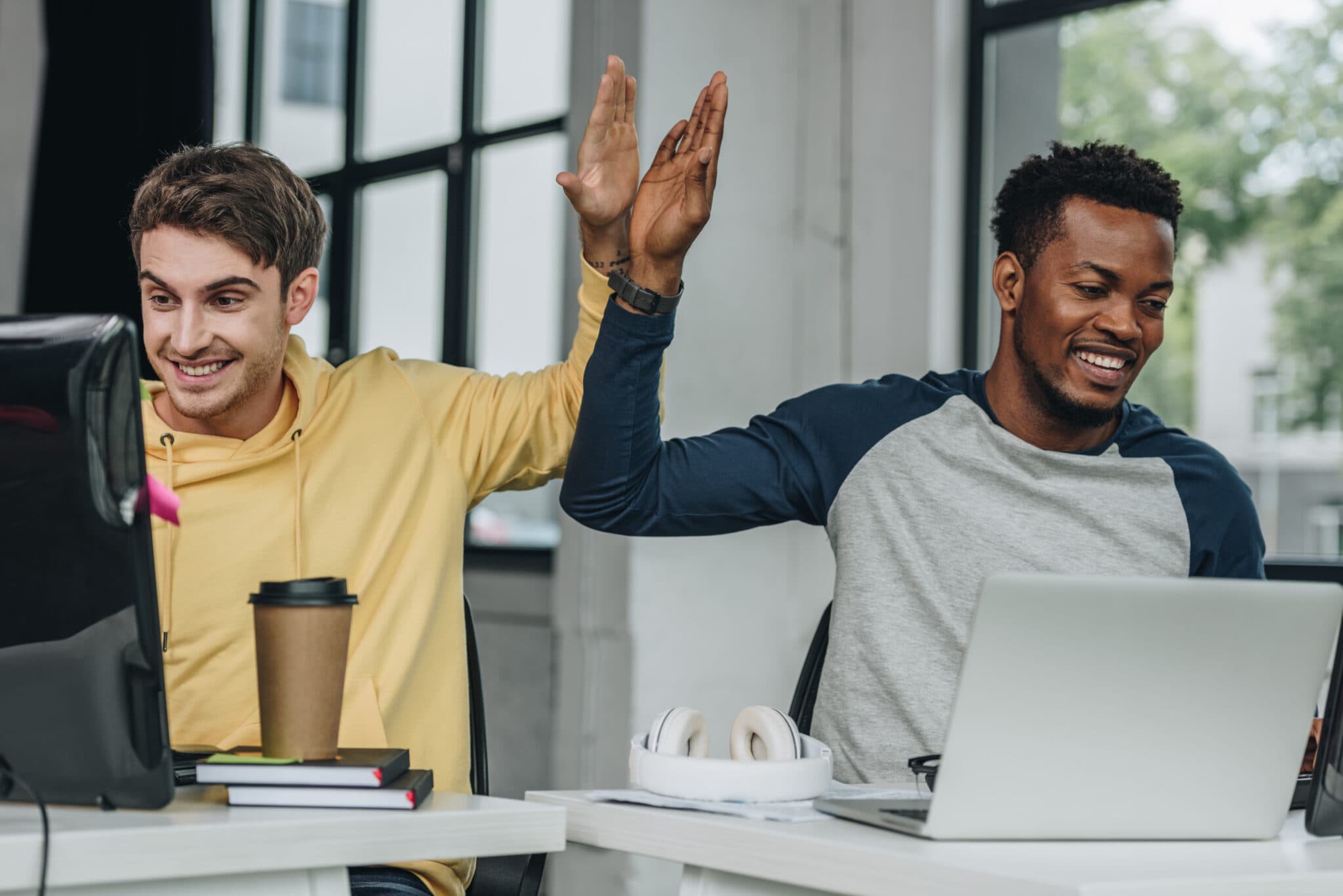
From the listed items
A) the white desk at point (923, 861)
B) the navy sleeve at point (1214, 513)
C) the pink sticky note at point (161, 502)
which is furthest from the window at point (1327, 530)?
the pink sticky note at point (161, 502)

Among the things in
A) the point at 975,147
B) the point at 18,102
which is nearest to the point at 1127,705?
the point at 975,147

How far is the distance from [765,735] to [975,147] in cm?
209

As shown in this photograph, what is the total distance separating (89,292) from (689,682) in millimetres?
2376

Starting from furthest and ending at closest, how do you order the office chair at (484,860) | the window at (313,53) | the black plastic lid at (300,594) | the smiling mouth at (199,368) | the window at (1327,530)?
1. the window at (313,53)
2. the window at (1327,530)
3. the smiling mouth at (199,368)
4. the office chair at (484,860)
5. the black plastic lid at (300,594)

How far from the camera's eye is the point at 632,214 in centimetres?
173

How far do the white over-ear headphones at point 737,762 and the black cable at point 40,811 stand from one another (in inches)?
18.0

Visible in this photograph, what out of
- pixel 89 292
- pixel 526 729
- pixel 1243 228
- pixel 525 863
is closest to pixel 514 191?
pixel 89 292

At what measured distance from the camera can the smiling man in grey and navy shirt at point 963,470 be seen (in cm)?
167

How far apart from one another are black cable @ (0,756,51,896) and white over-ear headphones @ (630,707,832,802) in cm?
46

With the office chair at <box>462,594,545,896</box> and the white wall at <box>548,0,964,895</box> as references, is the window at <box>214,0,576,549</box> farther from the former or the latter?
the office chair at <box>462,594,545,896</box>

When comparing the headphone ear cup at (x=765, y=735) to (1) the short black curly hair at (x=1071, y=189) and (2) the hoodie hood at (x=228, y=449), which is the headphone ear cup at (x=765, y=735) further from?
(1) the short black curly hair at (x=1071, y=189)

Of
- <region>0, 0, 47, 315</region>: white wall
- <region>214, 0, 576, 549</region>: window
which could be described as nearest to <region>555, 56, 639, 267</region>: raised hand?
<region>214, 0, 576, 549</region>: window

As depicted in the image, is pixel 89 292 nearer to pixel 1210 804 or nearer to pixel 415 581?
pixel 415 581

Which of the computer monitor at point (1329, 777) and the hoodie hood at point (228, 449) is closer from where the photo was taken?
the computer monitor at point (1329, 777)
